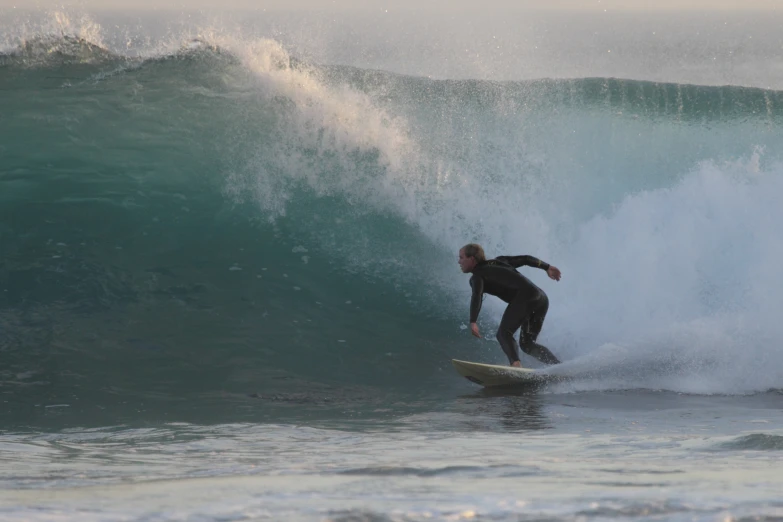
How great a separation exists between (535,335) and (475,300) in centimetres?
77

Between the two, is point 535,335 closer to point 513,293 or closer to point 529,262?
point 513,293

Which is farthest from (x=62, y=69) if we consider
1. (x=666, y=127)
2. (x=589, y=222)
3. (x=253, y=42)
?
(x=666, y=127)

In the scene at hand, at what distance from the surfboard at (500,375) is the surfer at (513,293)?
0.97 feet

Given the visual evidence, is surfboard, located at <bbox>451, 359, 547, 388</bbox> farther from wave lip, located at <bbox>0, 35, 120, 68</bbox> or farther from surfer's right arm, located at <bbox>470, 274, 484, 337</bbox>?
wave lip, located at <bbox>0, 35, 120, 68</bbox>

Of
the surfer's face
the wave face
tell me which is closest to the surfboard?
the wave face

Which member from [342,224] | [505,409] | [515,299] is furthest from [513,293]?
[342,224]

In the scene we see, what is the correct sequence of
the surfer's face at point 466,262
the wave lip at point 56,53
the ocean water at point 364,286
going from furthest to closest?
the wave lip at point 56,53, the surfer's face at point 466,262, the ocean water at point 364,286

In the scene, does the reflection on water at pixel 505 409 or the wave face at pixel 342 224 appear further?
the wave face at pixel 342 224

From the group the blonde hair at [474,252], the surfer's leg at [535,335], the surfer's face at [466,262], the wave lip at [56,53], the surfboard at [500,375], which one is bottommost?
the surfboard at [500,375]

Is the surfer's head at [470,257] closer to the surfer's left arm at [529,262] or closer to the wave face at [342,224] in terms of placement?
the surfer's left arm at [529,262]

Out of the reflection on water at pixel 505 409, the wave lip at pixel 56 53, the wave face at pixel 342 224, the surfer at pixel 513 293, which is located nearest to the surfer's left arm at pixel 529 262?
the surfer at pixel 513 293

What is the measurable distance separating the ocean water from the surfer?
0.48 metres

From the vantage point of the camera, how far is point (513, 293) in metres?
8.90

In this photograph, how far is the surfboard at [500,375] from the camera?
846 centimetres
